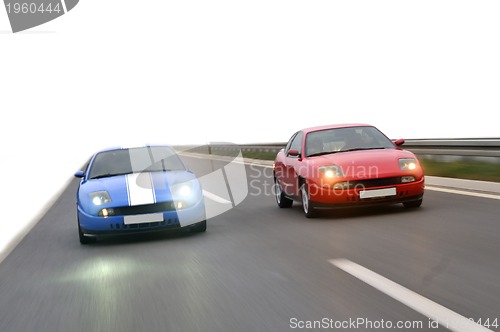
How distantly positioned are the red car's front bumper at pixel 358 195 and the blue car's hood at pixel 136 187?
1.87 meters

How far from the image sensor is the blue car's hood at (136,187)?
32.0 feet

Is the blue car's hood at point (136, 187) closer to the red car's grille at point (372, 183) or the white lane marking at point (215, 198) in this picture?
the red car's grille at point (372, 183)

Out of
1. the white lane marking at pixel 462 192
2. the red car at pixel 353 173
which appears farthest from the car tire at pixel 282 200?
the white lane marking at pixel 462 192

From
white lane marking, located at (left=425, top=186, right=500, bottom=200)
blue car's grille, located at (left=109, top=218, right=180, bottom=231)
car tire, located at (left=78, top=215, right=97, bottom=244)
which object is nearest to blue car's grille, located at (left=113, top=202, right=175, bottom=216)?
blue car's grille, located at (left=109, top=218, right=180, bottom=231)

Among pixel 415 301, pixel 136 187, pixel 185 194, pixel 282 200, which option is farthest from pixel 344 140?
pixel 415 301

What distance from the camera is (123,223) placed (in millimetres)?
9672

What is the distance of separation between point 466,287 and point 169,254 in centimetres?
389

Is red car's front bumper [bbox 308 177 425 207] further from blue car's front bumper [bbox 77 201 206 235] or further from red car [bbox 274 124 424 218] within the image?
blue car's front bumper [bbox 77 201 206 235]

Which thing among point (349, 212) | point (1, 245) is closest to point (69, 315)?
point (1, 245)

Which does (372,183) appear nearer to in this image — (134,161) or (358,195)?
(358,195)

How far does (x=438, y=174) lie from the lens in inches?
666

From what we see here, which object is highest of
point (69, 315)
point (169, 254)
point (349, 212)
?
point (69, 315)

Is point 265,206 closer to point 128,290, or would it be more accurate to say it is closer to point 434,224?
point 434,224

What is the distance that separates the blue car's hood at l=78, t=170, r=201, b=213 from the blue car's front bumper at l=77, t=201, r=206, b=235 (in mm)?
148
